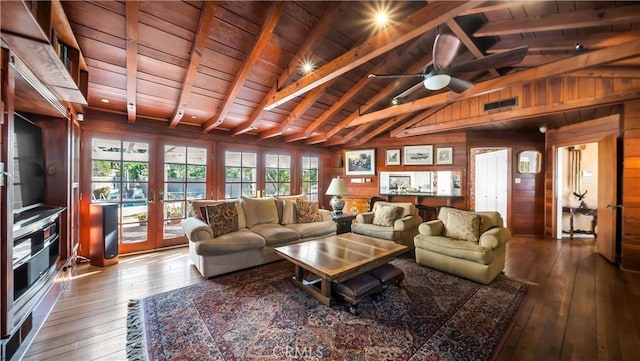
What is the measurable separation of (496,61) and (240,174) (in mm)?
4715

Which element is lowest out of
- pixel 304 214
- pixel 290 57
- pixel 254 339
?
pixel 254 339

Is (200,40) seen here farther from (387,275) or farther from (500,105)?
(500,105)

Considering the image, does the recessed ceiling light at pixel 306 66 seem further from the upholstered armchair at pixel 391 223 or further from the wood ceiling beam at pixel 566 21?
the upholstered armchair at pixel 391 223

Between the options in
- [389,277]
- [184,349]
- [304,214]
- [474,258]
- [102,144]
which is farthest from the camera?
[304,214]

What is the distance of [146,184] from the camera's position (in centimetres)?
429

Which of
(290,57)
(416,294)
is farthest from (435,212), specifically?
(290,57)

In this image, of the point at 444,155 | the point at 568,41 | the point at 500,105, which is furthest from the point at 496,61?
the point at 444,155

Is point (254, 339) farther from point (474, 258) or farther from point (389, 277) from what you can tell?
point (474, 258)

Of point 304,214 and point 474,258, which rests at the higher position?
point 304,214

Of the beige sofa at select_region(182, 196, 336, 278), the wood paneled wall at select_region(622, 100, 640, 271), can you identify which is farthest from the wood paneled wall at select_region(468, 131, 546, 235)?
the beige sofa at select_region(182, 196, 336, 278)

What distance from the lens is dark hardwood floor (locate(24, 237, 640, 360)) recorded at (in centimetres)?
186

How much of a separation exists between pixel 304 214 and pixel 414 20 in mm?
3333

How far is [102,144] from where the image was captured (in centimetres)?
394

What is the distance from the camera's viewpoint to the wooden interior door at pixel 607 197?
3.75 m
